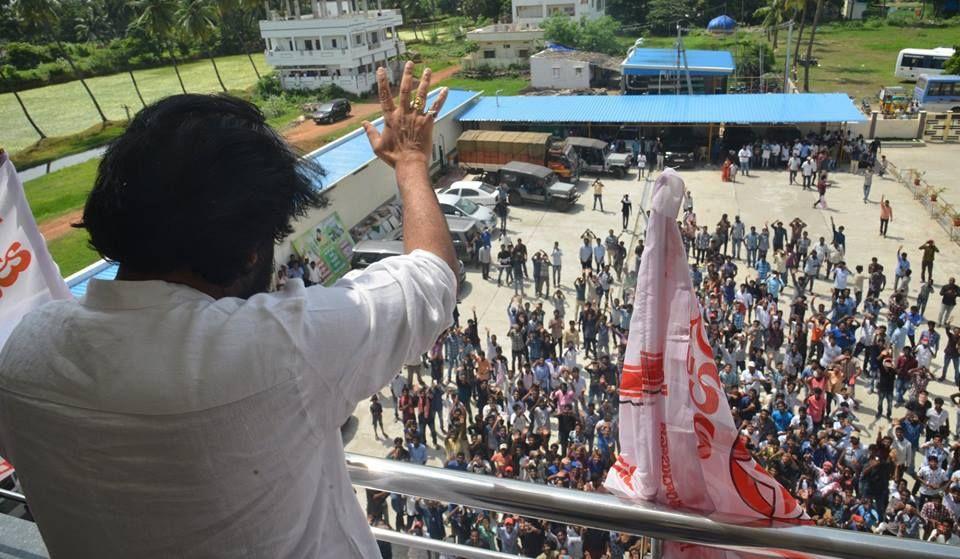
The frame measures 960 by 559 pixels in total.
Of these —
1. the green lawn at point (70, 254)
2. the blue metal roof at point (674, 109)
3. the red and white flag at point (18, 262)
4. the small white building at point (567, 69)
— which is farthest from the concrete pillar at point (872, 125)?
the red and white flag at point (18, 262)

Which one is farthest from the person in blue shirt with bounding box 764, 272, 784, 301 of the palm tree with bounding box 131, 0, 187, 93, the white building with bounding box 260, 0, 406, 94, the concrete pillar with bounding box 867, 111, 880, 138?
the palm tree with bounding box 131, 0, 187, 93

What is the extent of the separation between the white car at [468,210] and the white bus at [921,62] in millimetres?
27051

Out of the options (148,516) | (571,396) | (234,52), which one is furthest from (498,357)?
(234,52)

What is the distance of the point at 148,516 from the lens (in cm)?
98

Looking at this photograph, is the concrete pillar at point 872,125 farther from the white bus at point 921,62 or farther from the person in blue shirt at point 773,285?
the person in blue shirt at point 773,285

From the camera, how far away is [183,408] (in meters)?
0.93

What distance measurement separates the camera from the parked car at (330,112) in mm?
32375

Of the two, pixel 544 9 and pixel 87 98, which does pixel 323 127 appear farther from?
pixel 544 9

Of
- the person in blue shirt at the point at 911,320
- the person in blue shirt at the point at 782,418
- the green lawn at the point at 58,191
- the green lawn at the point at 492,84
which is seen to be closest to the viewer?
the person in blue shirt at the point at 782,418

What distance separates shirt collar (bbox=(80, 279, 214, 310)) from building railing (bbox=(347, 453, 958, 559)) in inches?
27.6

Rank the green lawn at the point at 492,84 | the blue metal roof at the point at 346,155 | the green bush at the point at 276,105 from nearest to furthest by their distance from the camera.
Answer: the blue metal roof at the point at 346,155 < the green bush at the point at 276,105 < the green lawn at the point at 492,84

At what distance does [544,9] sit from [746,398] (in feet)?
141

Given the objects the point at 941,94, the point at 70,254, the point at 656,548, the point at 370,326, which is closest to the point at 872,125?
the point at 941,94

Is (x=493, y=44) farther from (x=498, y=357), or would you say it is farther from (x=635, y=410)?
(x=635, y=410)
